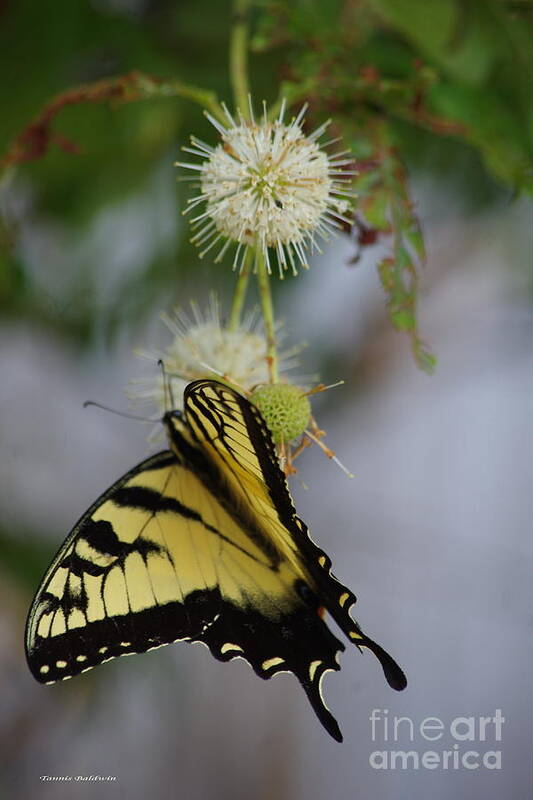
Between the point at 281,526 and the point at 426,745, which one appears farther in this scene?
the point at 426,745

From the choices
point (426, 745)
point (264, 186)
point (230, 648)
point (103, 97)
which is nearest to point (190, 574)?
point (230, 648)

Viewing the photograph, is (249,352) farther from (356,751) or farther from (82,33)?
(356,751)

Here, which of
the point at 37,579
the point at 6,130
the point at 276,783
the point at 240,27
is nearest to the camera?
the point at 240,27

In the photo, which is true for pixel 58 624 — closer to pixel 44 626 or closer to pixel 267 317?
pixel 44 626

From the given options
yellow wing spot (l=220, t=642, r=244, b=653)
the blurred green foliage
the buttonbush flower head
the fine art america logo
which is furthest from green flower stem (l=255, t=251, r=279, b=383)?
the fine art america logo

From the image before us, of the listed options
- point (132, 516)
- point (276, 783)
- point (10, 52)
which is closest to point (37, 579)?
point (132, 516)

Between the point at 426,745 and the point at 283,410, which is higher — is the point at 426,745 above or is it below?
below
